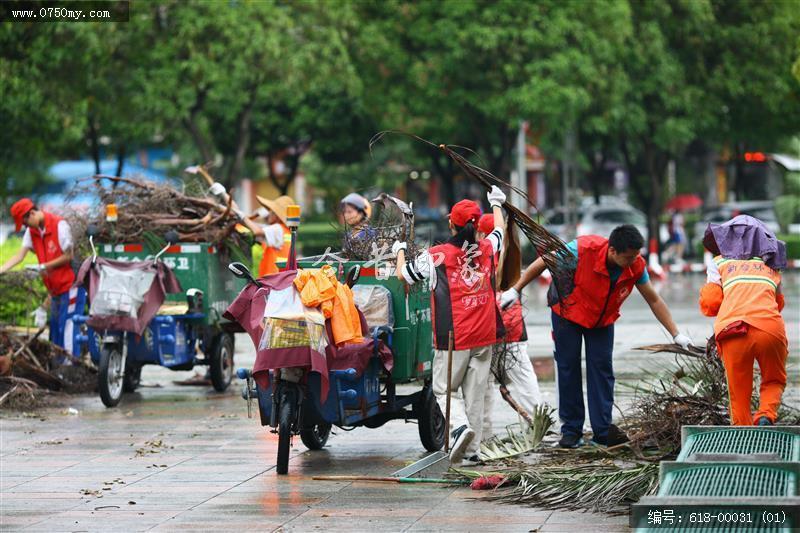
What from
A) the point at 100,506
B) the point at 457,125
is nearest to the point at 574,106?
the point at 457,125

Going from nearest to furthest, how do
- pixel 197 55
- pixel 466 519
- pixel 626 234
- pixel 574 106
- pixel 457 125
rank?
pixel 466 519
pixel 626 234
pixel 197 55
pixel 574 106
pixel 457 125

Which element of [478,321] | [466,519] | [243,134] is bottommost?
[466,519]

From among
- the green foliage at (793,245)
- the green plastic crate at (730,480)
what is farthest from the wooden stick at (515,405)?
the green foliage at (793,245)

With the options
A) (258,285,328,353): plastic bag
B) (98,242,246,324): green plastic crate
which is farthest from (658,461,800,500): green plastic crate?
(98,242,246,324): green plastic crate

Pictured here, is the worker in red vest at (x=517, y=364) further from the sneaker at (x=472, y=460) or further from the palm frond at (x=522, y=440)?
the sneaker at (x=472, y=460)

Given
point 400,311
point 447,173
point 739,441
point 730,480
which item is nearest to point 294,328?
point 400,311

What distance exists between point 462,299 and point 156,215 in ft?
16.9

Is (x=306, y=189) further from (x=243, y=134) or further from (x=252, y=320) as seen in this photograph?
(x=252, y=320)

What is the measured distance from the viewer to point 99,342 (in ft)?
42.9

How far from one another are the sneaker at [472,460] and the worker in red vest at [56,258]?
548 cm

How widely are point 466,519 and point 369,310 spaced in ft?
8.16

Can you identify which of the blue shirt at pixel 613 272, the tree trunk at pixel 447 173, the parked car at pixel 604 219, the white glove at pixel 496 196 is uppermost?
the tree trunk at pixel 447 173

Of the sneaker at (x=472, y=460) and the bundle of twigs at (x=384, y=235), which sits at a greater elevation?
the bundle of twigs at (x=384, y=235)
